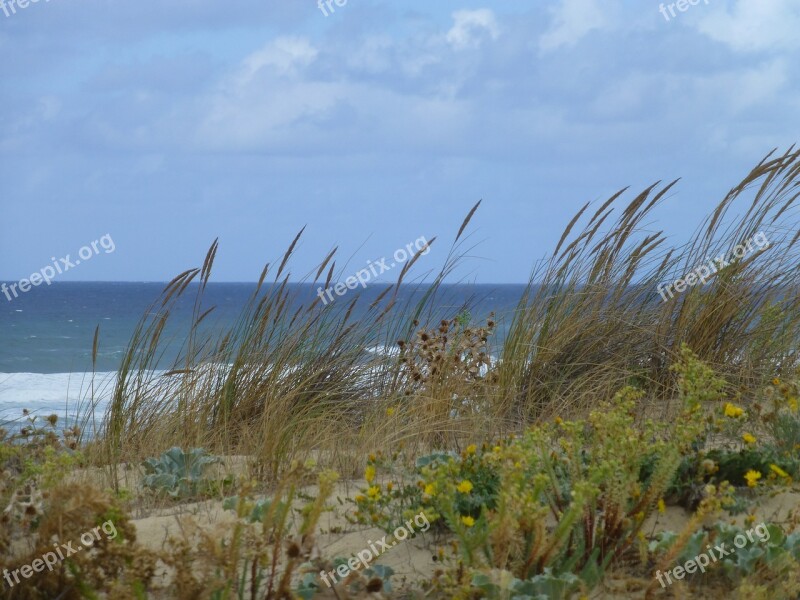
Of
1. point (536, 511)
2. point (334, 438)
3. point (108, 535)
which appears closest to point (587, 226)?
point (334, 438)

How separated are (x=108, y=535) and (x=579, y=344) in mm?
3293

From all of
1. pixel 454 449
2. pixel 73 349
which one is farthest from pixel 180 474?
pixel 73 349

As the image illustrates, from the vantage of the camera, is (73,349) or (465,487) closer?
(465,487)

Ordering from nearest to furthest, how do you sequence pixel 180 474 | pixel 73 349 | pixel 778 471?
1. pixel 778 471
2. pixel 180 474
3. pixel 73 349

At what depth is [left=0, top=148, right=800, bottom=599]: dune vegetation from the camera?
6.93ft

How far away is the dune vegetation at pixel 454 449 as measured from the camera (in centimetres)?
211

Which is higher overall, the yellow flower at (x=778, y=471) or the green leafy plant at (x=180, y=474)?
the yellow flower at (x=778, y=471)

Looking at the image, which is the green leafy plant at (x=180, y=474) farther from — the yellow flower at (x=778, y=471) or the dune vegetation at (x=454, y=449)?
the yellow flower at (x=778, y=471)

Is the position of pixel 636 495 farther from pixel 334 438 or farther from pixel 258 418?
pixel 258 418

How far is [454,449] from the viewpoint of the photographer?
3.84 metres

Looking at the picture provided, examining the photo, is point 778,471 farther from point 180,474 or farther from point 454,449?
point 180,474

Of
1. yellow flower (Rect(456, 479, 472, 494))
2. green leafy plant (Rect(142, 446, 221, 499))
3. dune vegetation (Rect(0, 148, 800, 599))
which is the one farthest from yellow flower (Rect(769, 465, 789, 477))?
green leafy plant (Rect(142, 446, 221, 499))

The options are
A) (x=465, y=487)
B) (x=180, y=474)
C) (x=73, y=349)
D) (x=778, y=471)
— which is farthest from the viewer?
(x=73, y=349)

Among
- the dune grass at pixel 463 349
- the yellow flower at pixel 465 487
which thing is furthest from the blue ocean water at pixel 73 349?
the yellow flower at pixel 465 487
